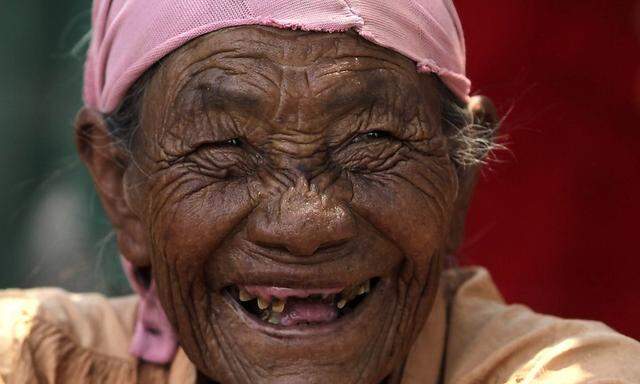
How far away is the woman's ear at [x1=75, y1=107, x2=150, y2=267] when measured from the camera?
134 inches

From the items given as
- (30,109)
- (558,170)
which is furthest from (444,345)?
(30,109)

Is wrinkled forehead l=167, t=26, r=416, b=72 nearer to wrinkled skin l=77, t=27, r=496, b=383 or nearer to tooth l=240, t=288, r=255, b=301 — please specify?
wrinkled skin l=77, t=27, r=496, b=383

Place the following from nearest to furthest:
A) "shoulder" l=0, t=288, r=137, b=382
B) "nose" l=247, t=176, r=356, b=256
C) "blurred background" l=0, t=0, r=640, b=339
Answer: "nose" l=247, t=176, r=356, b=256 < "shoulder" l=0, t=288, r=137, b=382 < "blurred background" l=0, t=0, r=640, b=339

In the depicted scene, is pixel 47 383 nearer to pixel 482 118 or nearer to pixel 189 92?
pixel 189 92

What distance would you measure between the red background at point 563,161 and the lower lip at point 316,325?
79.6 inches

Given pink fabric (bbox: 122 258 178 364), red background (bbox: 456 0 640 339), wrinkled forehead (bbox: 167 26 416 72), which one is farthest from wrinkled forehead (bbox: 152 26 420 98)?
red background (bbox: 456 0 640 339)

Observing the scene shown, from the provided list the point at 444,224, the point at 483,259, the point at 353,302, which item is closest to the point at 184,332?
the point at 353,302

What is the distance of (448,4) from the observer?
10.8 ft

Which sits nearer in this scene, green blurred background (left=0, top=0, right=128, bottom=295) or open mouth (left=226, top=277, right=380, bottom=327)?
open mouth (left=226, top=277, right=380, bottom=327)

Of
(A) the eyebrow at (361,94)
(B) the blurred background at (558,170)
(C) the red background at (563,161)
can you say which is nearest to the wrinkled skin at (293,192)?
(A) the eyebrow at (361,94)

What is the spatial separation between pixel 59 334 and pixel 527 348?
1.26m

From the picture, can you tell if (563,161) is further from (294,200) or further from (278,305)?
(294,200)

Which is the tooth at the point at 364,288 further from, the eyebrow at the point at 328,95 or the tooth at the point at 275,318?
the eyebrow at the point at 328,95

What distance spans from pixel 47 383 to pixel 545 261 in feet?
8.47
